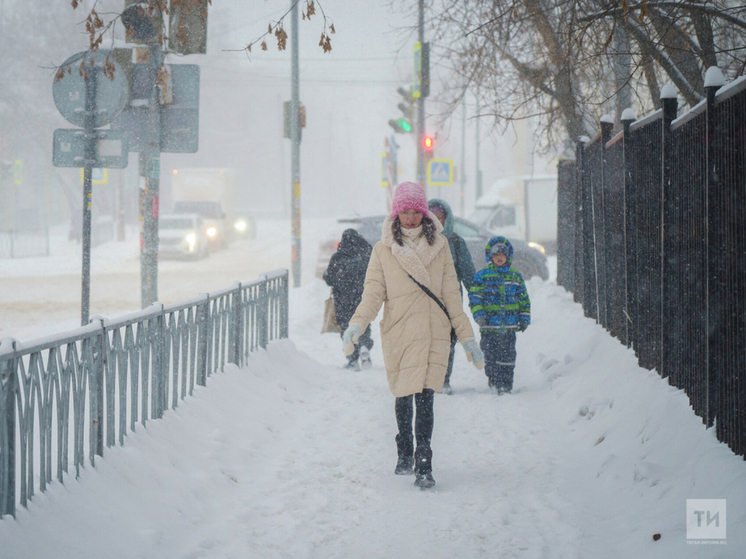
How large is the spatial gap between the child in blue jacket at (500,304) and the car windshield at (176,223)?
21.8m

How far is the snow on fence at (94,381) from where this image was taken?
3285mm

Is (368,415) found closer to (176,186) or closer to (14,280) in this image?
(14,280)

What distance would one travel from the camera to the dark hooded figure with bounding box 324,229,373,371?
845 centimetres

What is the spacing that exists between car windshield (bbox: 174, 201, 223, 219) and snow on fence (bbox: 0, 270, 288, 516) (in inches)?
1070

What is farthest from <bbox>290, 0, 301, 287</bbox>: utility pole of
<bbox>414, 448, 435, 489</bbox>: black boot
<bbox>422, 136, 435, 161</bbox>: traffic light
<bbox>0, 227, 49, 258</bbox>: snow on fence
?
<bbox>0, 227, 49, 258</bbox>: snow on fence

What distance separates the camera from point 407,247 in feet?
15.4

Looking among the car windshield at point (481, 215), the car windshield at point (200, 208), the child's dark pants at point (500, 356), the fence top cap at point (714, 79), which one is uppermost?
the car windshield at point (200, 208)

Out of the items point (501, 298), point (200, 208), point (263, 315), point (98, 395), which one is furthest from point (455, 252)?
point (200, 208)

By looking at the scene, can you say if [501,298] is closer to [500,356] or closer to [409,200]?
[500,356]

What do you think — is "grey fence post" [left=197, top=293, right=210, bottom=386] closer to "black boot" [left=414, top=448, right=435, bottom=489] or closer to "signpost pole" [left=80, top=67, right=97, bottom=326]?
"signpost pole" [left=80, top=67, right=97, bottom=326]

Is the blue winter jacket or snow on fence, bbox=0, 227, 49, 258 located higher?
snow on fence, bbox=0, 227, 49, 258

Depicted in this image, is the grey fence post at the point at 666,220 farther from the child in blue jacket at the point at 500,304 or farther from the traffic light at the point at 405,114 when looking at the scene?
the traffic light at the point at 405,114

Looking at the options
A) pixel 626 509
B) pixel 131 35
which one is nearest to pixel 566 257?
pixel 131 35

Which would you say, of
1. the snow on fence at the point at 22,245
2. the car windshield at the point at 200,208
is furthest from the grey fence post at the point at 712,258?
the car windshield at the point at 200,208
